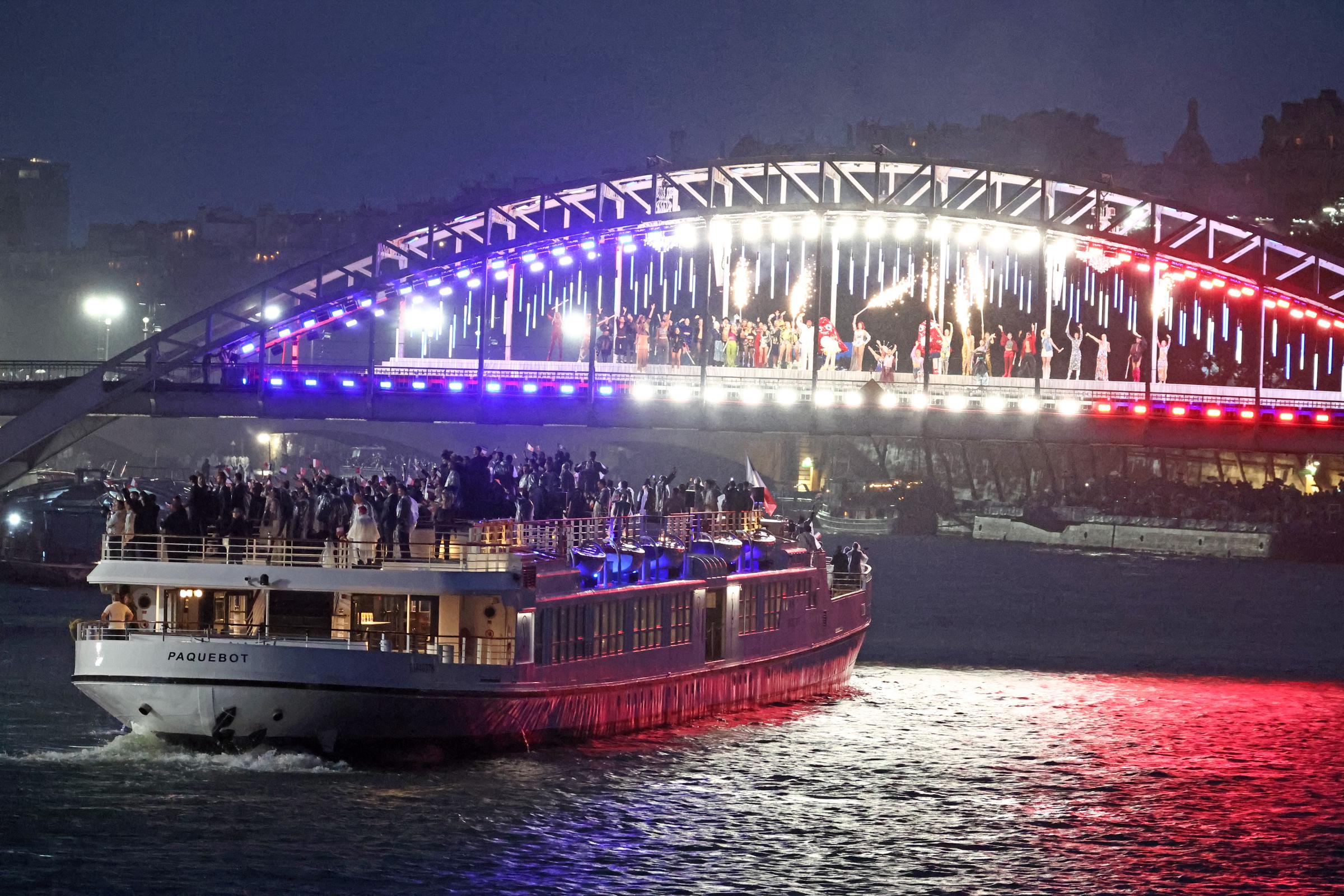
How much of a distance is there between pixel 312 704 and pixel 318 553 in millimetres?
2820

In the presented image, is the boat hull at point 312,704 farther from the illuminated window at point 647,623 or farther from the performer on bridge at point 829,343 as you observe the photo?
the performer on bridge at point 829,343

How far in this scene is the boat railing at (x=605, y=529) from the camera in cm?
2883

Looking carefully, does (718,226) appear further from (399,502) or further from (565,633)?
(565,633)

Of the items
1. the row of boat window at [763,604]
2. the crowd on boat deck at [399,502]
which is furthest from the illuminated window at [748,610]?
the crowd on boat deck at [399,502]

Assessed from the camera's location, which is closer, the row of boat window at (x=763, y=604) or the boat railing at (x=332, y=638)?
the boat railing at (x=332, y=638)

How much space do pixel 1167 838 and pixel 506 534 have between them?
11188 mm

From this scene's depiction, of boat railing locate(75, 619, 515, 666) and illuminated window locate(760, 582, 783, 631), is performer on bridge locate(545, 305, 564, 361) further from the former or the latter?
boat railing locate(75, 619, 515, 666)

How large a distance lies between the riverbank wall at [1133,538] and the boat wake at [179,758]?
63.4 metres

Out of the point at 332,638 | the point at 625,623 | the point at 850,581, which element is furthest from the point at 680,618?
the point at 850,581

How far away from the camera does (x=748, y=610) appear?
35000mm

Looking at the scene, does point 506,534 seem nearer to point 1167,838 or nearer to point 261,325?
point 1167,838

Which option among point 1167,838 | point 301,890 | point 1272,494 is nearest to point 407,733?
point 301,890

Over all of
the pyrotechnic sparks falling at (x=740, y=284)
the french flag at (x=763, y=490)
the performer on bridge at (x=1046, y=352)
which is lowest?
the french flag at (x=763, y=490)

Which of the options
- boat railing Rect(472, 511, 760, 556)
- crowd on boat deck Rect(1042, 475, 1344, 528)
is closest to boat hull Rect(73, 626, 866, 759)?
boat railing Rect(472, 511, 760, 556)
